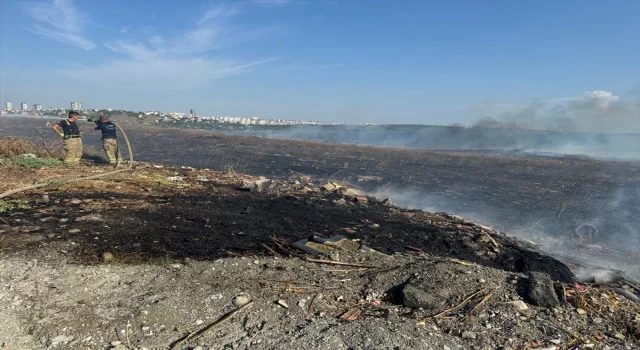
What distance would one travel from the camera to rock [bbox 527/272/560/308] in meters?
3.46

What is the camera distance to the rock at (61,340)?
2.65 meters

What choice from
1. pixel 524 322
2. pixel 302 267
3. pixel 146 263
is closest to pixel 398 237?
pixel 302 267

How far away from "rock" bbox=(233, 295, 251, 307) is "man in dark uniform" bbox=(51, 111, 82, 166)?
8.55 metres

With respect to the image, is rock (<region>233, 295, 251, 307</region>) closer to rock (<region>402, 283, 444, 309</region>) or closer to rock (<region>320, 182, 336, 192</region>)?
rock (<region>402, 283, 444, 309</region>)

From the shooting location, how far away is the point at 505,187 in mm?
12938

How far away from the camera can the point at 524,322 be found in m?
3.19

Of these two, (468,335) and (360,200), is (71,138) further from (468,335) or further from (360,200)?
(468,335)

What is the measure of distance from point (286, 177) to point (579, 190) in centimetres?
1028

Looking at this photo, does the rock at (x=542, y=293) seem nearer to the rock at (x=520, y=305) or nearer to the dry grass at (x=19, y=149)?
the rock at (x=520, y=305)

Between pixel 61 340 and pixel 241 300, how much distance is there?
4.42 ft

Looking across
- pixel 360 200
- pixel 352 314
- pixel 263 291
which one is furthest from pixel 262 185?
pixel 352 314

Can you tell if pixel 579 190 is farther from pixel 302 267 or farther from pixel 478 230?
pixel 302 267

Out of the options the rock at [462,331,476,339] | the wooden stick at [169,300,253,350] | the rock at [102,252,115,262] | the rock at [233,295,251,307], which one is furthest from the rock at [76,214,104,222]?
the rock at [462,331,476,339]

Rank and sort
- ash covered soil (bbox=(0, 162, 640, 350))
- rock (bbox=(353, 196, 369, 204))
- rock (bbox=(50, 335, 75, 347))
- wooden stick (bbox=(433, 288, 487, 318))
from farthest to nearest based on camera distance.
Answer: rock (bbox=(353, 196, 369, 204)), wooden stick (bbox=(433, 288, 487, 318)), ash covered soil (bbox=(0, 162, 640, 350)), rock (bbox=(50, 335, 75, 347))
